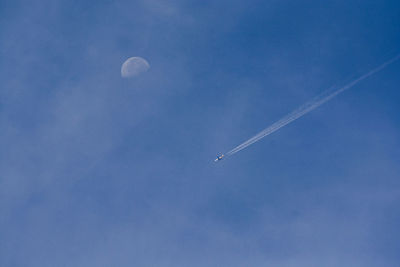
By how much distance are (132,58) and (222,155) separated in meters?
44.3

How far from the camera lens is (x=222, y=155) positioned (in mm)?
77938

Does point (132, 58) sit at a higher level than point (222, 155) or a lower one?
higher

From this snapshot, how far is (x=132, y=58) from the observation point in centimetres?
8112
